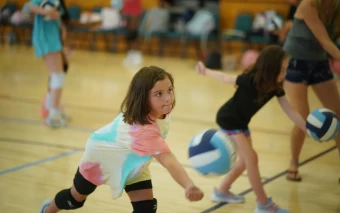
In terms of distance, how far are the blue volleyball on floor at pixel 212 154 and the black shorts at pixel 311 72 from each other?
1500 millimetres

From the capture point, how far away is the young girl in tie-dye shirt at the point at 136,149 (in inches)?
128

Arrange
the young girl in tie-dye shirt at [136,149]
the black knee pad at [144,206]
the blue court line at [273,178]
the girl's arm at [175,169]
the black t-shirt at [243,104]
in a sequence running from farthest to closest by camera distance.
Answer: the blue court line at [273,178], the black t-shirt at [243,104], the black knee pad at [144,206], the young girl in tie-dye shirt at [136,149], the girl's arm at [175,169]

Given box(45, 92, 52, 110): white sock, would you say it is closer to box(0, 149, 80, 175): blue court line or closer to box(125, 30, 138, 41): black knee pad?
box(0, 149, 80, 175): blue court line

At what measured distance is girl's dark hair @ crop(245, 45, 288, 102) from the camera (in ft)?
14.0

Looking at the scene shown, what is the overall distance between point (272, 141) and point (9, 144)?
127 inches

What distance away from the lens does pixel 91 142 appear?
140 inches

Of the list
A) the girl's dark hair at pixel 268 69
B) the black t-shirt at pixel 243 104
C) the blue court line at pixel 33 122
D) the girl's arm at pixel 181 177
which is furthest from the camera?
the blue court line at pixel 33 122

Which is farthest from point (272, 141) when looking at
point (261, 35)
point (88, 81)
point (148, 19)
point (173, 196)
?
point (148, 19)

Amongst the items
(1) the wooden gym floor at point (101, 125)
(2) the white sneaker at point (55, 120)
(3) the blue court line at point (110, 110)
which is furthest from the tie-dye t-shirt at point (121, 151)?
(3) the blue court line at point (110, 110)

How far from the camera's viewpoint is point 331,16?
4.88m

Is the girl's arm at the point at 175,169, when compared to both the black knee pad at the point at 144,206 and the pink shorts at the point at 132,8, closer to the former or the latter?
the black knee pad at the point at 144,206

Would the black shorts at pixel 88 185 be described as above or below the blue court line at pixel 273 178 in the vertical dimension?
above

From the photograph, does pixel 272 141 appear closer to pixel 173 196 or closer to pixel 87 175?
pixel 173 196

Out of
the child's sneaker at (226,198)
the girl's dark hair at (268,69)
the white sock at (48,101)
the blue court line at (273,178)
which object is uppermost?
the girl's dark hair at (268,69)
